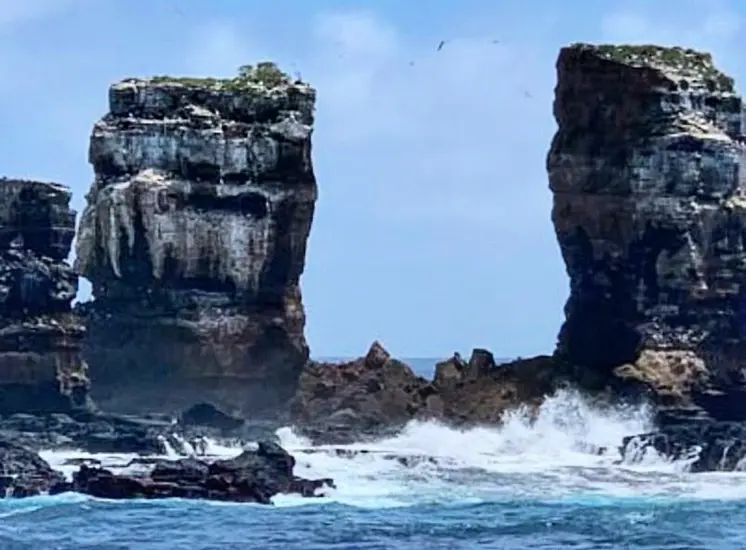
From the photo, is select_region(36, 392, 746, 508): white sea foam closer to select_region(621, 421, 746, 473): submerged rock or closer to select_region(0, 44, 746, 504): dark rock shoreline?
select_region(621, 421, 746, 473): submerged rock

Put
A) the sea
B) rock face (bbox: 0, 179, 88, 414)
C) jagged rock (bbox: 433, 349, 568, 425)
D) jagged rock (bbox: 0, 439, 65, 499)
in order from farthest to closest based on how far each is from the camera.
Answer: jagged rock (bbox: 433, 349, 568, 425), rock face (bbox: 0, 179, 88, 414), jagged rock (bbox: 0, 439, 65, 499), the sea

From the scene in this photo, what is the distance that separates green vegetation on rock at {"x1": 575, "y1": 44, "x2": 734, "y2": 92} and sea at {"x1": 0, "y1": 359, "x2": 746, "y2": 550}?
12.1 m

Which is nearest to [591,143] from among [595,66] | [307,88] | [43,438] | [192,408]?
[595,66]

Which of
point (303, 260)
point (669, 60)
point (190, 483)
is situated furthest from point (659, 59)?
point (190, 483)

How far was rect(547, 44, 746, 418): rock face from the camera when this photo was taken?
8462cm

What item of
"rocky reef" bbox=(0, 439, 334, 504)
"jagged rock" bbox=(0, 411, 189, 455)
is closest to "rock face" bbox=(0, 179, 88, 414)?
"jagged rock" bbox=(0, 411, 189, 455)

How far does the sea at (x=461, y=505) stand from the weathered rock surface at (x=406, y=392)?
0.95 m

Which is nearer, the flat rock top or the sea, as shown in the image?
the sea

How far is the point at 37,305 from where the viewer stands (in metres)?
80.7

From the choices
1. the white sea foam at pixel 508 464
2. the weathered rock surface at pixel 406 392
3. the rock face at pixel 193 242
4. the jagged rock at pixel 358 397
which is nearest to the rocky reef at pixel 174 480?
the white sea foam at pixel 508 464

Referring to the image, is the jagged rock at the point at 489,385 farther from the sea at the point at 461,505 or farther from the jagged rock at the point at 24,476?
the jagged rock at the point at 24,476

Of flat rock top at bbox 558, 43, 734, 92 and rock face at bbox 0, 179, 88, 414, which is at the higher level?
flat rock top at bbox 558, 43, 734, 92

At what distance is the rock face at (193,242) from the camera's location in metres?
85.8

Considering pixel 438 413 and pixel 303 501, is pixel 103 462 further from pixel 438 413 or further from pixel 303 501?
pixel 438 413
